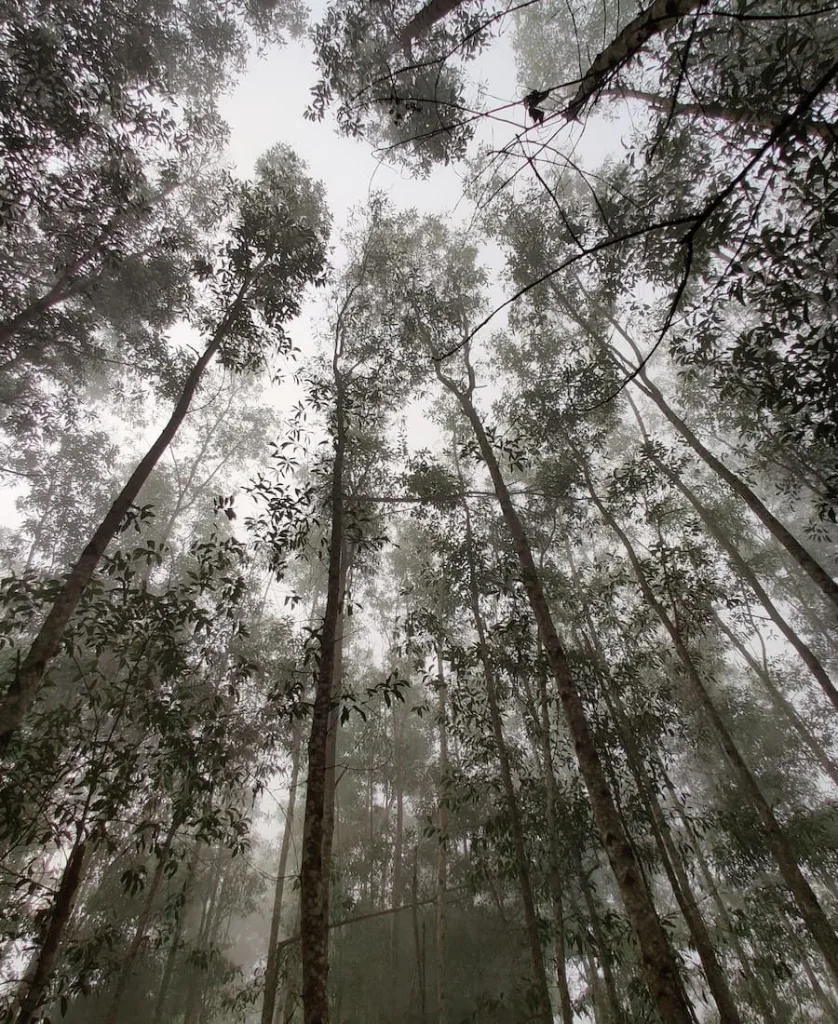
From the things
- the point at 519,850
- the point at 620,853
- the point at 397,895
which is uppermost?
the point at 397,895

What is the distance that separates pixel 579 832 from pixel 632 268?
29.7 feet

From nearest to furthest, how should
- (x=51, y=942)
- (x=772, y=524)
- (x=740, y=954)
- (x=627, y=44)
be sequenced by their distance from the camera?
(x=627, y=44) < (x=51, y=942) < (x=772, y=524) < (x=740, y=954)

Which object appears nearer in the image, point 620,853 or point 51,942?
point 51,942

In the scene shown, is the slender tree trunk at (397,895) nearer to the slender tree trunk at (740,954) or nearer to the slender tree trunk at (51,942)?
the slender tree trunk at (740,954)

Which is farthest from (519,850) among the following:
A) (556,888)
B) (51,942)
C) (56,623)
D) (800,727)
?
(800,727)

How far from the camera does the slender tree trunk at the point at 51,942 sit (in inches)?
143

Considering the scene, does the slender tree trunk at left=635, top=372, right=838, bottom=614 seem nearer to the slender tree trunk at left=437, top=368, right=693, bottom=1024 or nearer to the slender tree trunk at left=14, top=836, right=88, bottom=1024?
the slender tree trunk at left=437, top=368, right=693, bottom=1024

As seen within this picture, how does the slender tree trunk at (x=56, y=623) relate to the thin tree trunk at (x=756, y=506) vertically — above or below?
below

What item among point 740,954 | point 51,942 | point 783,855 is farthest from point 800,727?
point 51,942

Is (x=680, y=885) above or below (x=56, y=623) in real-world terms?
below

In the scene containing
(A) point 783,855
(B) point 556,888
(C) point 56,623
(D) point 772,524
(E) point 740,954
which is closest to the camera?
(C) point 56,623

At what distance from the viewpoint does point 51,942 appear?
12.7ft

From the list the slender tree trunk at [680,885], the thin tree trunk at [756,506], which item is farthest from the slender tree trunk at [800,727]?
the slender tree trunk at [680,885]

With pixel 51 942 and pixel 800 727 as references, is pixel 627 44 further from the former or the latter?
pixel 800 727
